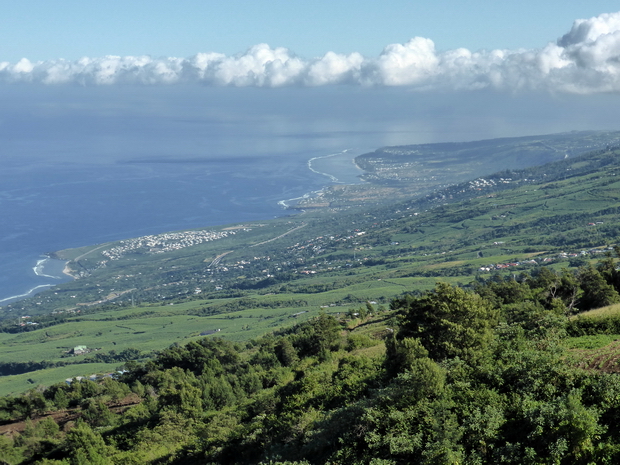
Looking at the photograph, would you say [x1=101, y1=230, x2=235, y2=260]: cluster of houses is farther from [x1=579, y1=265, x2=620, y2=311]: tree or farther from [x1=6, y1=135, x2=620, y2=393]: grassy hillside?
[x1=579, y1=265, x2=620, y2=311]: tree

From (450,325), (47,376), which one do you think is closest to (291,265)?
(47,376)

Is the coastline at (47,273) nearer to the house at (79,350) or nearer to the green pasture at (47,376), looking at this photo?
the house at (79,350)

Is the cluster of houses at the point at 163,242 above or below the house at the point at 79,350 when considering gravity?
above

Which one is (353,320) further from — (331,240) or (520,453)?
(331,240)

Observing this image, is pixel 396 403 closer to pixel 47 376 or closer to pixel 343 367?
pixel 343 367

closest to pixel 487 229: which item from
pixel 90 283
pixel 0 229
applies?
pixel 90 283

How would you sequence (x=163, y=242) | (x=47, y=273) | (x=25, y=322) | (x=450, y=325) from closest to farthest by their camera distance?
(x=450, y=325)
(x=25, y=322)
(x=47, y=273)
(x=163, y=242)

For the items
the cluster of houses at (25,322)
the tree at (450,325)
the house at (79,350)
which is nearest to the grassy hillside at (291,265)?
the cluster of houses at (25,322)

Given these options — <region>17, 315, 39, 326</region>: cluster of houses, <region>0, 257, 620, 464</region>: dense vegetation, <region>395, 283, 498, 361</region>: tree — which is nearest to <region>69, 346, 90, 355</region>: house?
<region>17, 315, 39, 326</region>: cluster of houses
